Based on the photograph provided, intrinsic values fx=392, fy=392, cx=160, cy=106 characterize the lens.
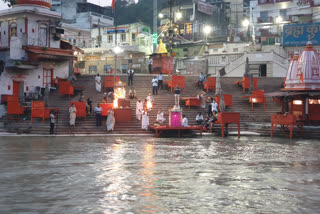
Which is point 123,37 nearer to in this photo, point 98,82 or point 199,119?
point 98,82

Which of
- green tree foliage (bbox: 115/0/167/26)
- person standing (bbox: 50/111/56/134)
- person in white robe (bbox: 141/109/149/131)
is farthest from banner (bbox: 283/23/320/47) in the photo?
person standing (bbox: 50/111/56/134)

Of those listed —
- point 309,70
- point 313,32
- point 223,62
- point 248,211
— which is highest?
point 313,32

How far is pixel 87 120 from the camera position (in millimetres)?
25266

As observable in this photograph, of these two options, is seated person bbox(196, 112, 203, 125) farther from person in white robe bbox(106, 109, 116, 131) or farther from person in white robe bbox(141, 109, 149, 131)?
person in white robe bbox(106, 109, 116, 131)

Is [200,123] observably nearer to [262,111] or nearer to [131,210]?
[262,111]

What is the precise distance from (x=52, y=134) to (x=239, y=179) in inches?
626

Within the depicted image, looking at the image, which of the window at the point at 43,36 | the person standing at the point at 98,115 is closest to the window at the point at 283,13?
the window at the point at 43,36

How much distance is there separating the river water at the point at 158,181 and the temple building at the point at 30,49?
18.4m

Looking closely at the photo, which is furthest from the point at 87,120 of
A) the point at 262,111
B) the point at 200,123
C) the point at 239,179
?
the point at 239,179

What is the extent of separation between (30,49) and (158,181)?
84.8 feet

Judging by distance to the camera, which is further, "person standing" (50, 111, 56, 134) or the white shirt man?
the white shirt man

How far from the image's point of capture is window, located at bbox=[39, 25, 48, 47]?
3425cm

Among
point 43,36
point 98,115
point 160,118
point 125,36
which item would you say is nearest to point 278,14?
point 125,36

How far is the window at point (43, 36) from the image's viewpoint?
112 ft
